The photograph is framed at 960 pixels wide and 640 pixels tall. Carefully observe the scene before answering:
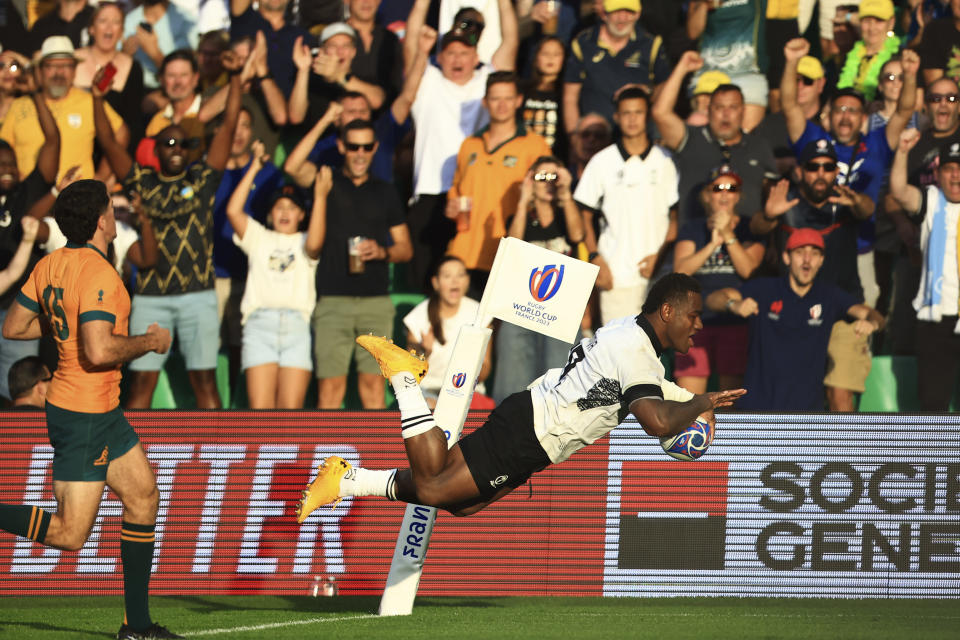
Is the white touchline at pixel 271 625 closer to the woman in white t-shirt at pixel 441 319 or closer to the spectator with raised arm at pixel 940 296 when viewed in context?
the woman in white t-shirt at pixel 441 319

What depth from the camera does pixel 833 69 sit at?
1401cm

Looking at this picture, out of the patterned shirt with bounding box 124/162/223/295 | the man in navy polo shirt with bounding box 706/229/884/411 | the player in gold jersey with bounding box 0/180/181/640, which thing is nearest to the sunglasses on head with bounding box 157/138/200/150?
the patterned shirt with bounding box 124/162/223/295

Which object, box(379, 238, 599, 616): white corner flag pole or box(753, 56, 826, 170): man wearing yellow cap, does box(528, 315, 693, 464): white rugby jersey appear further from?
box(753, 56, 826, 170): man wearing yellow cap

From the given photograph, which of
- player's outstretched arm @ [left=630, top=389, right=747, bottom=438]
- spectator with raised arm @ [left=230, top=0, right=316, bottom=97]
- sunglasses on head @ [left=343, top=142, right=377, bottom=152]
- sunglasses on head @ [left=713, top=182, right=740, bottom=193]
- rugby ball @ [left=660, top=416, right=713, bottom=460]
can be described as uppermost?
spectator with raised arm @ [left=230, top=0, right=316, bottom=97]

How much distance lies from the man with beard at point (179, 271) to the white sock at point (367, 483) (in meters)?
3.89

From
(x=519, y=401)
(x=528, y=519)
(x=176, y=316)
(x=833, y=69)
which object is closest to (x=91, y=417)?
(x=519, y=401)

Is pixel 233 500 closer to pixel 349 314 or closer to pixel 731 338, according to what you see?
pixel 349 314

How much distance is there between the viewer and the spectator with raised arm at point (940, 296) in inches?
467

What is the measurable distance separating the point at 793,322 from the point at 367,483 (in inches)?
195

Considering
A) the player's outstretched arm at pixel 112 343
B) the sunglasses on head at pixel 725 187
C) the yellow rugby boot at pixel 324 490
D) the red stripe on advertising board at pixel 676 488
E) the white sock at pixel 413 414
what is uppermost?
the sunglasses on head at pixel 725 187

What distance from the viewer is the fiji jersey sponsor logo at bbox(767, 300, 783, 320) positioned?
11820mm

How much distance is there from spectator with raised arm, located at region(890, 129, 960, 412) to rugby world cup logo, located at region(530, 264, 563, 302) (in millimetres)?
4742

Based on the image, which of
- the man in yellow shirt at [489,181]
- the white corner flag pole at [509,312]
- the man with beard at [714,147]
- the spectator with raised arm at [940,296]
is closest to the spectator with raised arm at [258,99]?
the man in yellow shirt at [489,181]

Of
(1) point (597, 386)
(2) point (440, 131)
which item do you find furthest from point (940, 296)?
(1) point (597, 386)
